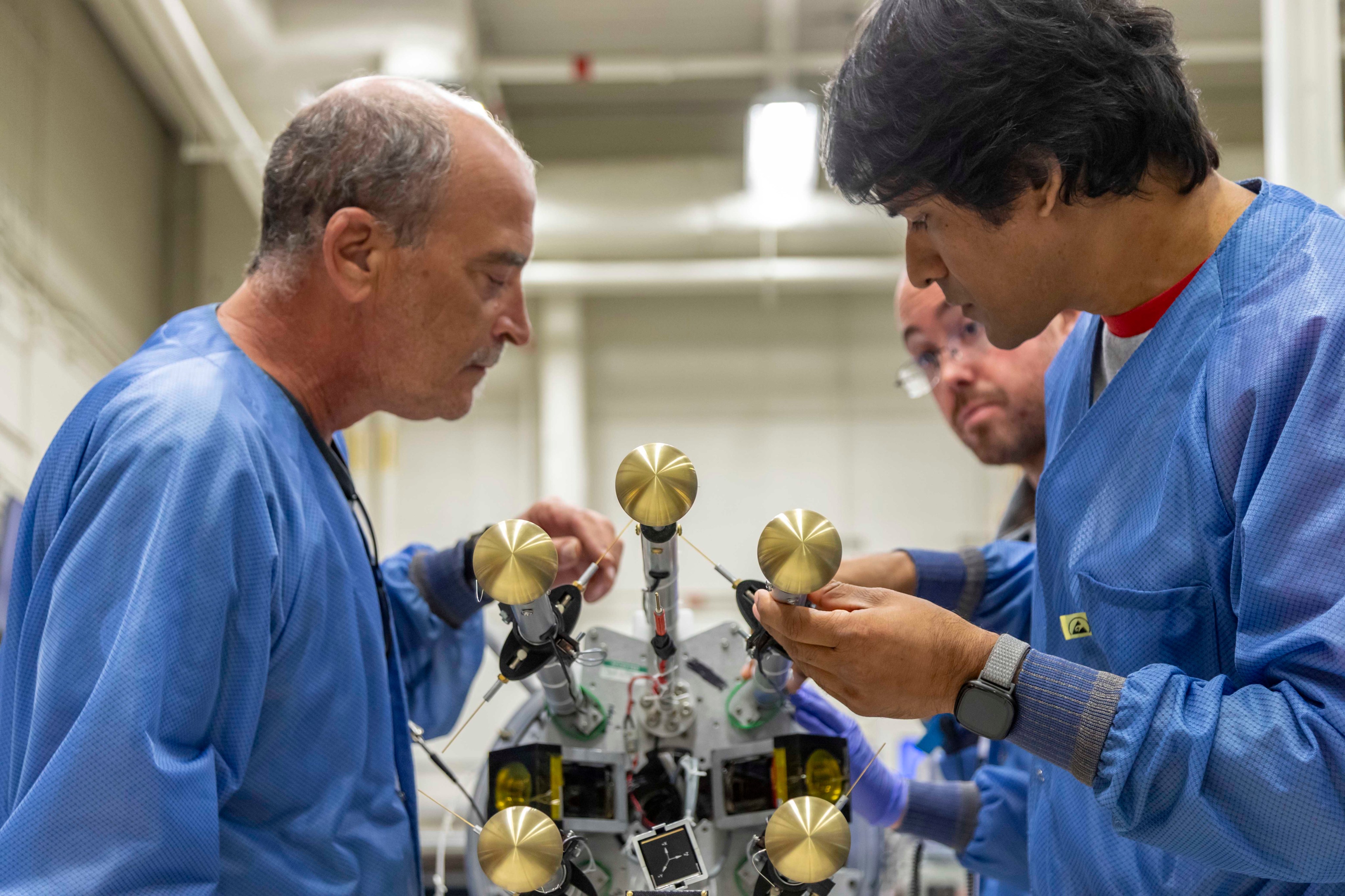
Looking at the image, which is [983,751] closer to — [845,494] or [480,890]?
[480,890]

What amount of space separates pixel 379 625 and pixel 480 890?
53cm

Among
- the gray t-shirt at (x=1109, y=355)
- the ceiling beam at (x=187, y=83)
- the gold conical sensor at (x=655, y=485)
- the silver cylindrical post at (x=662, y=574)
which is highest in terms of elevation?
the ceiling beam at (x=187, y=83)

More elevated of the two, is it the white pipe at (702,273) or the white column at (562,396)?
the white pipe at (702,273)

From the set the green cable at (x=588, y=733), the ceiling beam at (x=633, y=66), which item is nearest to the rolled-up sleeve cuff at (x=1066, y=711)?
the green cable at (x=588, y=733)

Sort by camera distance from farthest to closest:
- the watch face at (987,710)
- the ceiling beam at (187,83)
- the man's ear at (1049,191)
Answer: the ceiling beam at (187,83)
the man's ear at (1049,191)
the watch face at (987,710)

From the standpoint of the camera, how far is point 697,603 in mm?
6047

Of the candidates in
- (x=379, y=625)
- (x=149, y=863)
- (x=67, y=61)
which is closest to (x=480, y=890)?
(x=379, y=625)

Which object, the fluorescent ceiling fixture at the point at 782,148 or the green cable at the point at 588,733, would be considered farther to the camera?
the fluorescent ceiling fixture at the point at 782,148

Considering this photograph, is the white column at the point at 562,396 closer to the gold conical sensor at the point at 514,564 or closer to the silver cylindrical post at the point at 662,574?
the silver cylindrical post at the point at 662,574

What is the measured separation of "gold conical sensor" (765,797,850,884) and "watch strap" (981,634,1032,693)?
221mm

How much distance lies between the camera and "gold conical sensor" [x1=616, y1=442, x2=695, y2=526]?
111 centimetres

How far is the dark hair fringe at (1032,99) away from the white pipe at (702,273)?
4.55 metres

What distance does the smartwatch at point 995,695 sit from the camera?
105cm

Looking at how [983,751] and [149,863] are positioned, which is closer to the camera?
[149,863]
